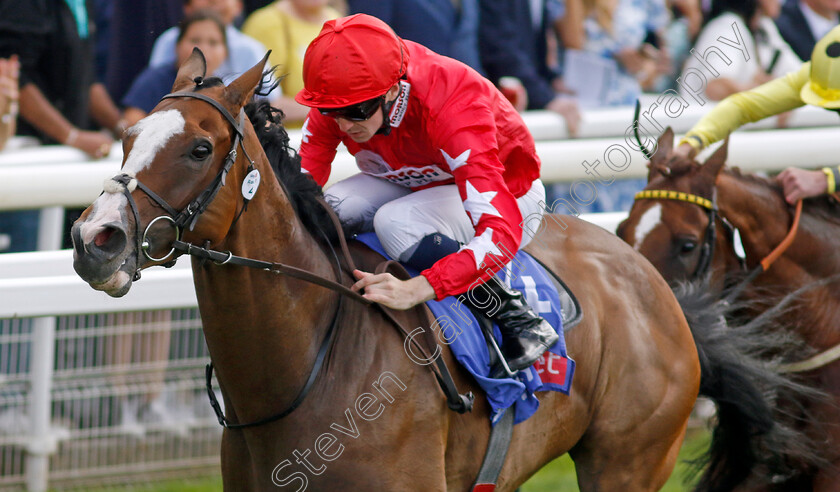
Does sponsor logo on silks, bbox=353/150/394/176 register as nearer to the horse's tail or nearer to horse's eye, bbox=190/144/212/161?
horse's eye, bbox=190/144/212/161

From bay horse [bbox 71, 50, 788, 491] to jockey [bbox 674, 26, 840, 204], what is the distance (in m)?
1.13

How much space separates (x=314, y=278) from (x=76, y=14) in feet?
9.46

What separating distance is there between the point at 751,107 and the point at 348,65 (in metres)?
2.36

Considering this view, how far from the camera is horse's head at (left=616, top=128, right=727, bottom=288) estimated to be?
12.4 ft

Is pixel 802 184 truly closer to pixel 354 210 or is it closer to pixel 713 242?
pixel 713 242

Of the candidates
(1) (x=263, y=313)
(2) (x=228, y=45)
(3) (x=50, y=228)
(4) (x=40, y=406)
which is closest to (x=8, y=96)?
(3) (x=50, y=228)

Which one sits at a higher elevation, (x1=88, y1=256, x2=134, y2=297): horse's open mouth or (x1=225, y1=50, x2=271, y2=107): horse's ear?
(x1=225, y1=50, x2=271, y2=107): horse's ear

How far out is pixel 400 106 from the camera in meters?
2.77

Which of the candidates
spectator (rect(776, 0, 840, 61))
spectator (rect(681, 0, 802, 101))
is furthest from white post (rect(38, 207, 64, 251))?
spectator (rect(776, 0, 840, 61))

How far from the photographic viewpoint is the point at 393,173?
3068 mm

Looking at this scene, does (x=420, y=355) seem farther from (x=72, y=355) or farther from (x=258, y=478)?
(x=72, y=355)

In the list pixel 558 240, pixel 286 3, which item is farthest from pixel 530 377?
pixel 286 3

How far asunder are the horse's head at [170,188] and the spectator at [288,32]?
8.69 ft

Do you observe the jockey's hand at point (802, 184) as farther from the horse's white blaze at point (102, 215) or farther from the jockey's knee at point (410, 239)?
the horse's white blaze at point (102, 215)
